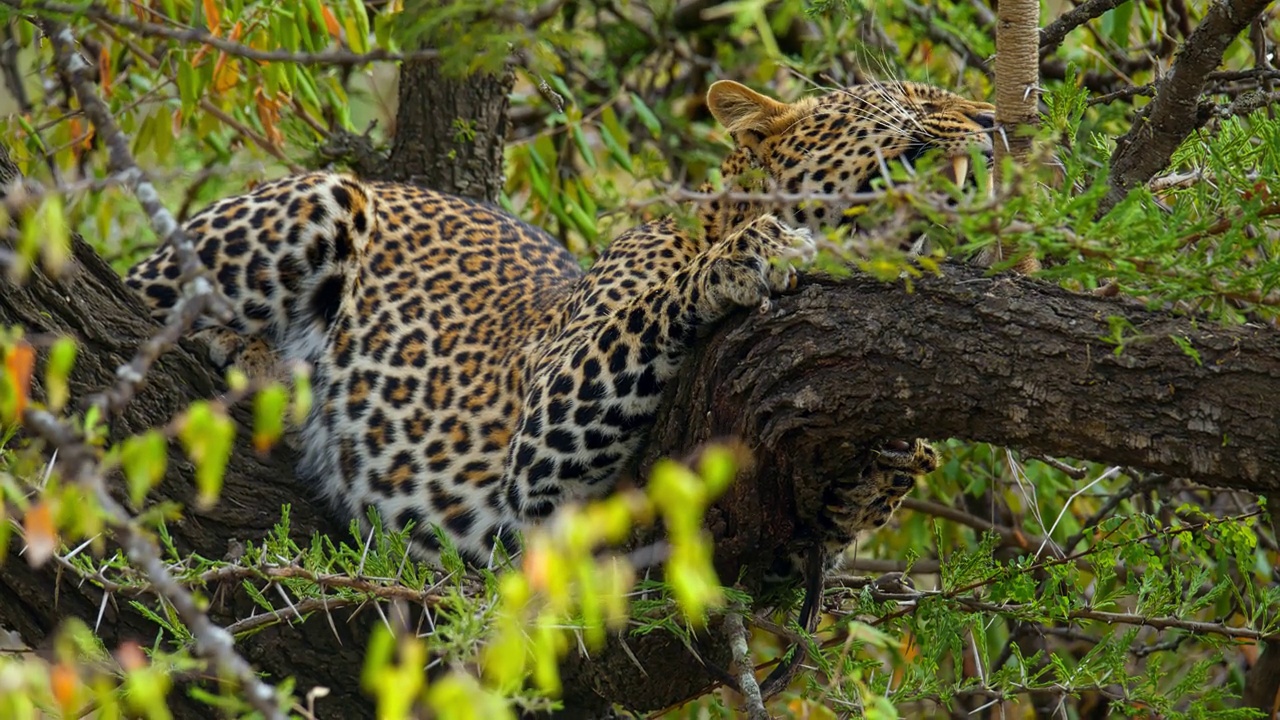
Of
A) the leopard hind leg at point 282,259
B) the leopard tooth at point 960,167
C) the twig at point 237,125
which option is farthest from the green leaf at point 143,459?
the twig at point 237,125

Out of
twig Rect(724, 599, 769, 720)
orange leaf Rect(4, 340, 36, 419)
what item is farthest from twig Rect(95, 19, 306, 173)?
orange leaf Rect(4, 340, 36, 419)

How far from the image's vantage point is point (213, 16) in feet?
19.5

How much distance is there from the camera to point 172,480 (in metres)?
4.89

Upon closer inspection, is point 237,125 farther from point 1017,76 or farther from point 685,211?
point 1017,76

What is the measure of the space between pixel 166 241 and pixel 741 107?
3.62m

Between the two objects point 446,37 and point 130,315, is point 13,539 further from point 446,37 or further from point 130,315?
point 446,37

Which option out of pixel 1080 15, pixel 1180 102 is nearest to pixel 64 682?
pixel 1180 102

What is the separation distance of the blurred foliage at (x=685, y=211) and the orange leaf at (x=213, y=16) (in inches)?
1.2

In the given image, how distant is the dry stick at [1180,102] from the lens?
367 centimetres

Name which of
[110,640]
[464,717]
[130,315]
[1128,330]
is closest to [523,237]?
[130,315]

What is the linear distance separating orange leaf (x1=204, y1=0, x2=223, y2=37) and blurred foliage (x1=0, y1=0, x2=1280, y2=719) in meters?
0.03

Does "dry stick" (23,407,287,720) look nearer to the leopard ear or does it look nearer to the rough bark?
the rough bark

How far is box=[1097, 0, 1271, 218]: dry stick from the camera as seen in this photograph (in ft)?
12.0

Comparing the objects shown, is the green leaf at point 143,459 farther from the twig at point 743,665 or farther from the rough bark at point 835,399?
the twig at point 743,665
